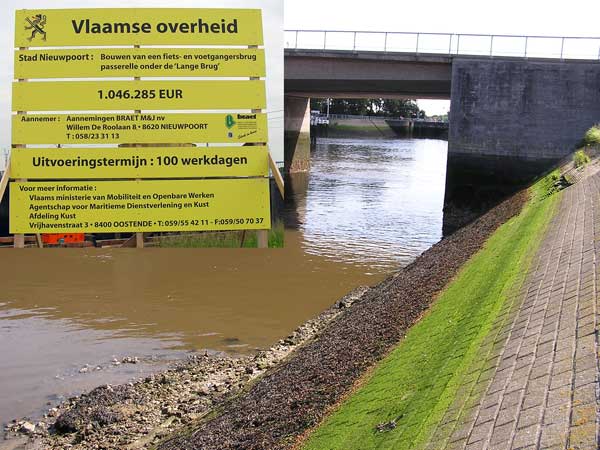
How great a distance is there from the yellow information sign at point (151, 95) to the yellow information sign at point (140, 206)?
149cm

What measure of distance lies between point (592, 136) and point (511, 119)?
4.07 m

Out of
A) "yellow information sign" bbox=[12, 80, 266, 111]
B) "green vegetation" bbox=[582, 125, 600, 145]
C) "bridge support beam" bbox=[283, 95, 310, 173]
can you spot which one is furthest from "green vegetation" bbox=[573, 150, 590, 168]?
"bridge support beam" bbox=[283, 95, 310, 173]

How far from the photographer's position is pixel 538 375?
196 inches

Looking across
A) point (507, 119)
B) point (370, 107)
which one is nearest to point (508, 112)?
point (507, 119)

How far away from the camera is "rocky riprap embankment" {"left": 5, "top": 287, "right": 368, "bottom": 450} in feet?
29.5

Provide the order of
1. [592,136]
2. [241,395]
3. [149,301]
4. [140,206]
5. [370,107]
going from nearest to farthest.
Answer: [241,395]
[140,206]
[149,301]
[592,136]
[370,107]

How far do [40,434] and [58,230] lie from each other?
4795mm

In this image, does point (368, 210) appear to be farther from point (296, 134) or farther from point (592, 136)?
point (296, 134)

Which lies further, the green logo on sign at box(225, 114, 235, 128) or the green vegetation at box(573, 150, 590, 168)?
the green vegetation at box(573, 150, 590, 168)

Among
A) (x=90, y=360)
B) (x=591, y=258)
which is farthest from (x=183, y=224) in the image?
(x=591, y=258)

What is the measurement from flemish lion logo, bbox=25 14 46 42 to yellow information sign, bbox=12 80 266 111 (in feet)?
3.03

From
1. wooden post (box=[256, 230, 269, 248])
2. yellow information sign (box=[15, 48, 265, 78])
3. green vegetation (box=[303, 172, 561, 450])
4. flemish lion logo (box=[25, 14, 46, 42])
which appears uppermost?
flemish lion logo (box=[25, 14, 46, 42])

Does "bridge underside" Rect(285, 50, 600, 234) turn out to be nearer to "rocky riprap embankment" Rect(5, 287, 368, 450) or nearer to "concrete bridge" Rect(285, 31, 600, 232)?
"concrete bridge" Rect(285, 31, 600, 232)

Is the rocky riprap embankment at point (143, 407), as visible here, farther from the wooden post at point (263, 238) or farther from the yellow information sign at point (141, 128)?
the yellow information sign at point (141, 128)
